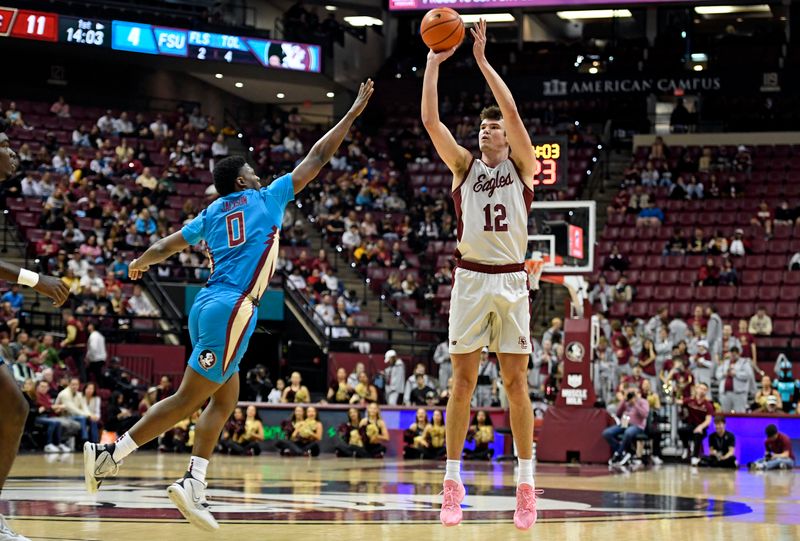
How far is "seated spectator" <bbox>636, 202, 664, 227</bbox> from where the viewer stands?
2973cm

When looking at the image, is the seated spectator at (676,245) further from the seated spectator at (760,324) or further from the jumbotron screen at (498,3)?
the jumbotron screen at (498,3)

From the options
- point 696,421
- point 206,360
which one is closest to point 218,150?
point 696,421

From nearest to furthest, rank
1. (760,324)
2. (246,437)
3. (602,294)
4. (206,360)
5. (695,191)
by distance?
(206,360)
(246,437)
(760,324)
(602,294)
(695,191)

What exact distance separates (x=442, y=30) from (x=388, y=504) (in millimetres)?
4517

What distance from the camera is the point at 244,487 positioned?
12727 mm

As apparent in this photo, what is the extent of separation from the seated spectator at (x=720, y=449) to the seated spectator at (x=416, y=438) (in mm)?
4506

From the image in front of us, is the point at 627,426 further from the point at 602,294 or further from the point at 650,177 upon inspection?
the point at 650,177

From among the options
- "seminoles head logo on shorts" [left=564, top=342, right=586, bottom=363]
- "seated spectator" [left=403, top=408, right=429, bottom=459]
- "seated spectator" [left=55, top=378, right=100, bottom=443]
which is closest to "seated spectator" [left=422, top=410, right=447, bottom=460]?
"seated spectator" [left=403, top=408, right=429, bottom=459]

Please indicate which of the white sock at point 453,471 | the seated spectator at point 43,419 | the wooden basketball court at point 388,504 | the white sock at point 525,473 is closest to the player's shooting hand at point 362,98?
the white sock at point 453,471

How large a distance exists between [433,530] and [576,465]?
36.9 feet

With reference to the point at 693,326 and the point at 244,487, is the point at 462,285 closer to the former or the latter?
the point at 244,487

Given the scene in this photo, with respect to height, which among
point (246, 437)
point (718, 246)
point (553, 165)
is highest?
point (553, 165)

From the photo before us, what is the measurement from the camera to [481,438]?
20.7 m

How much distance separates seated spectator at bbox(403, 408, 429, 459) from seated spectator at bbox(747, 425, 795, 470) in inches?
208
